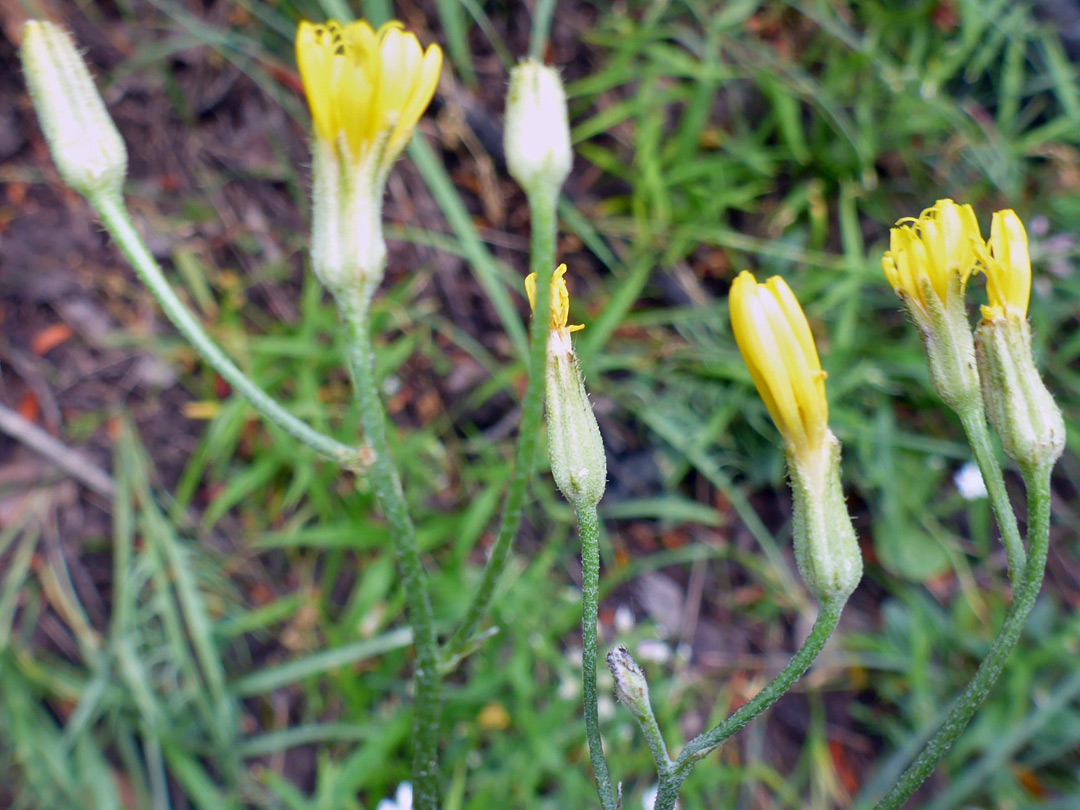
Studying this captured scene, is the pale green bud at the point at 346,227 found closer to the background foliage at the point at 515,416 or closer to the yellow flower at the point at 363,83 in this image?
the yellow flower at the point at 363,83

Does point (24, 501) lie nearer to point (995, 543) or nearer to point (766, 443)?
point (766, 443)

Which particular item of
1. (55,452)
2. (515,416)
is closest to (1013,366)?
(515,416)

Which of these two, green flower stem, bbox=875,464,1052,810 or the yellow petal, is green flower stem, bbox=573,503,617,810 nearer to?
green flower stem, bbox=875,464,1052,810

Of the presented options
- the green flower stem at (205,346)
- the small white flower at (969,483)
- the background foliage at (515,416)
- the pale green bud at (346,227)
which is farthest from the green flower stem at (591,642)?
the small white flower at (969,483)

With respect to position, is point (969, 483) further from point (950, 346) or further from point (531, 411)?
point (531, 411)

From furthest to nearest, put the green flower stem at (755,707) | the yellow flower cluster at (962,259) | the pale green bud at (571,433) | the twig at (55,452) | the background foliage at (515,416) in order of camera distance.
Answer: the twig at (55,452)
the background foliage at (515,416)
the yellow flower cluster at (962,259)
the pale green bud at (571,433)
the green flower stem at (755,707)

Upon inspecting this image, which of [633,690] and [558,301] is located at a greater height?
[558,301]

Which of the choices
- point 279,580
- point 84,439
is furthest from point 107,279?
point 279,580

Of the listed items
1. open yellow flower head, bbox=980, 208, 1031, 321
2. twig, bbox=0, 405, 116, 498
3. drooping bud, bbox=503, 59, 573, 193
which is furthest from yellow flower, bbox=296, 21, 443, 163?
twig, bbox=0, 405, 116, 498
